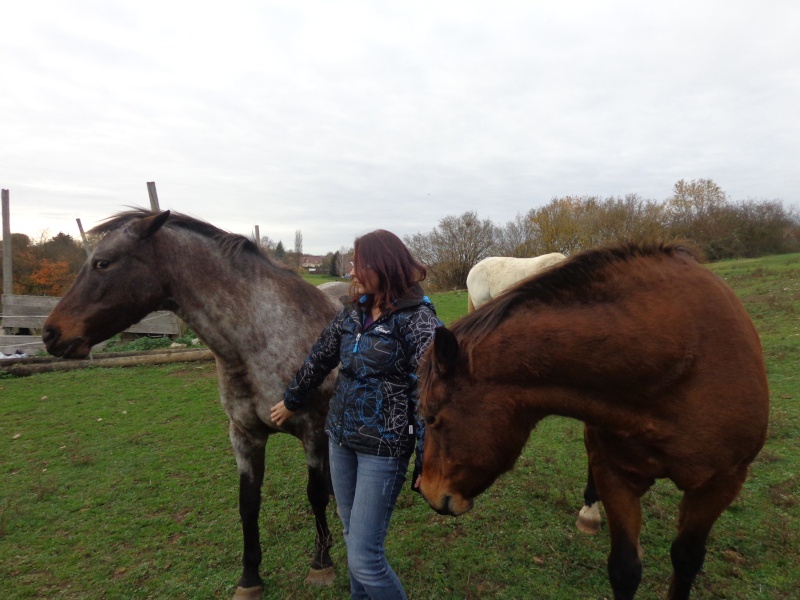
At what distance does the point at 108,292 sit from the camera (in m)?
2.31

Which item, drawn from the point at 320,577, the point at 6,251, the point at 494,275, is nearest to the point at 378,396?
the point at 320,577

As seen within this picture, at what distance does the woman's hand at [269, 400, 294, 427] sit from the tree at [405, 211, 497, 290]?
2451 cm

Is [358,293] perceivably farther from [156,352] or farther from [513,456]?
[156,352]

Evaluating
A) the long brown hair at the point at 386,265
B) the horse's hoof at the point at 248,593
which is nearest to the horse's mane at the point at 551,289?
the long brown hair at the point at 386,265

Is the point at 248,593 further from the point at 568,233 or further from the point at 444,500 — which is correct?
the point at 568,233

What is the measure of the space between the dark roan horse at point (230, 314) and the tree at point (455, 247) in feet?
79.3

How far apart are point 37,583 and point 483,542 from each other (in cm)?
295

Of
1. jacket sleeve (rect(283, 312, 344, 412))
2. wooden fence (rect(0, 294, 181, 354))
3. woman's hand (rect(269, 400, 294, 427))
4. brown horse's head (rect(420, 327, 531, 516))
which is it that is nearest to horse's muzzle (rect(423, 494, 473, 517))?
brown horse's head (rect(420, 327, 531, 516))

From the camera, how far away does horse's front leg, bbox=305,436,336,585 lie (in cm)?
273

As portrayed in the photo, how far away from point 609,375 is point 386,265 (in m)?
1.01

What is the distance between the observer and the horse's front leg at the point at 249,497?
108 inches

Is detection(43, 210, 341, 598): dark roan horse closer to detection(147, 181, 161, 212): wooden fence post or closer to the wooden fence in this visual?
detection(147, 181, 161, 212): wooden fence post

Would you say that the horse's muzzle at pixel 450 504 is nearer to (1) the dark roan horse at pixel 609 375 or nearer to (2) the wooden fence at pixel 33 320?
(1) the dark roan horse at pixel 609 375

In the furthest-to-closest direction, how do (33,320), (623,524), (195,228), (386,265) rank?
1. (33,320)
2. (195,228)
3. (623,524)
4. (386,265)
